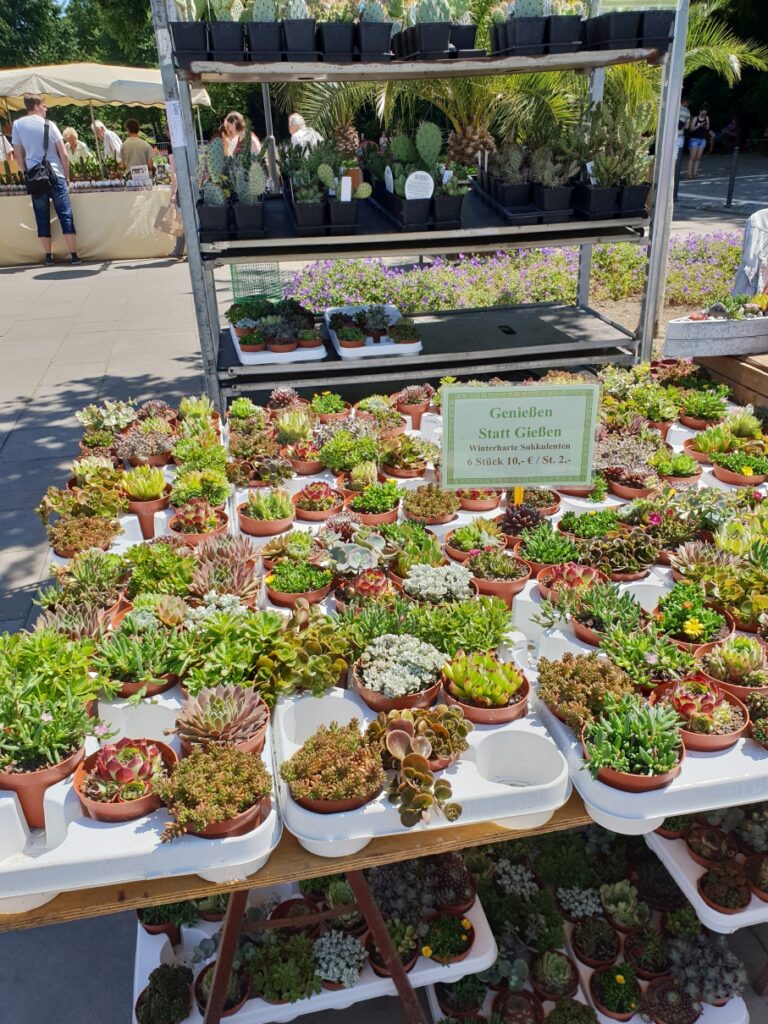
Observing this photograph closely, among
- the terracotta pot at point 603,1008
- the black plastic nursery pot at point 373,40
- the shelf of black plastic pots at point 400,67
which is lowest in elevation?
the terracotta pot at point 603,1008

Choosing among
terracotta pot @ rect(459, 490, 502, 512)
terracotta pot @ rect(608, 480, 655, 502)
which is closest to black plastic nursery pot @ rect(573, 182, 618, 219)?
terracotta pot @ rect(608, 480, 655, 502)

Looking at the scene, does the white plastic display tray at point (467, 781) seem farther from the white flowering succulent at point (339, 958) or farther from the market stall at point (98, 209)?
the market stall at point (98, 209)

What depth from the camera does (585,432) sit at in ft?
8.54

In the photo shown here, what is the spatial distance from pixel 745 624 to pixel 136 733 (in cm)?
170

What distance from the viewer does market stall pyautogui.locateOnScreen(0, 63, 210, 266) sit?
11.7 meters

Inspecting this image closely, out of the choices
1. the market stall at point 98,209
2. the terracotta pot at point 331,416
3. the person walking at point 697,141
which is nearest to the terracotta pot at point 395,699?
the terracotta pot at point 331,416

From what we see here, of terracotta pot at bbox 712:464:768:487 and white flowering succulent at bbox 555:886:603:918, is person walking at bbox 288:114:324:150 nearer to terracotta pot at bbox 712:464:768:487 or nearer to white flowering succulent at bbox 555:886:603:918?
terracotta pot at bbox 712:464:768:487

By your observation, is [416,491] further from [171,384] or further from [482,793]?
[171,384]

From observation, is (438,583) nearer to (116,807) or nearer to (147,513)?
(116,807)

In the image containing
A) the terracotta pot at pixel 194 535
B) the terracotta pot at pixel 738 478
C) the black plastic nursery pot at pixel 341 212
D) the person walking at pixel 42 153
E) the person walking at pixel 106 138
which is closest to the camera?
the terracotta pot at pixel 194 535

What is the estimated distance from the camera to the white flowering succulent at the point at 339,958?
2.12m

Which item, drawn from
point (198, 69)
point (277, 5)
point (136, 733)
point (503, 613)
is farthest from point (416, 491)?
point (277, 5)

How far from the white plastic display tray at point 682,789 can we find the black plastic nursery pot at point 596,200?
3.83 metres

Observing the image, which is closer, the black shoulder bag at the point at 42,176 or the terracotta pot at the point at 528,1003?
the terracotta pot at the point at 528,1003
